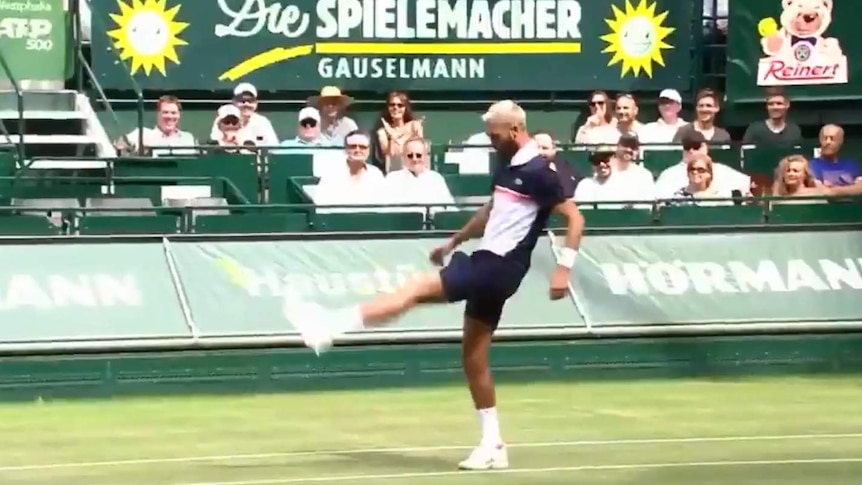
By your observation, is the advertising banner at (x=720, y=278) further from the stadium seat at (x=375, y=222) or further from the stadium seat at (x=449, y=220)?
the stadium seat at (x=375, y=222)

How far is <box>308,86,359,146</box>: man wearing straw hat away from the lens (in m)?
16.6

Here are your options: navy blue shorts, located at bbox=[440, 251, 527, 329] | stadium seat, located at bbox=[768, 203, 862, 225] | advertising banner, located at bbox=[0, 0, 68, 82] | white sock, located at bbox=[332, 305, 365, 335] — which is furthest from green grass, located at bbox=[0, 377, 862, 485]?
advertising banner, located at bbox=[0, 0, 68, 82]

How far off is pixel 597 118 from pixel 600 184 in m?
2.17

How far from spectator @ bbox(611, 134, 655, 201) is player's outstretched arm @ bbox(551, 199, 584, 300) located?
6.28 meters

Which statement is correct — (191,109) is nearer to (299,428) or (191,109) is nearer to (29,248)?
(29,248)

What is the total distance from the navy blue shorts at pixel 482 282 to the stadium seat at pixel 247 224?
4.66 m

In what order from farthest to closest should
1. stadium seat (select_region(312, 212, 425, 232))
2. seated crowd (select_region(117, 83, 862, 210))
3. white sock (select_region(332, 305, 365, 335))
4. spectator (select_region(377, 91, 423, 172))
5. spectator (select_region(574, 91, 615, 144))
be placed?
spectator (select_region(574, 91, 615, 144)), spectator (select_region(377, 91, 423, 172)), seated crowd (select_region(117, 83, 862, 210)), stadium seat (select_region(312, 212, 425, 232)), white sock (select_region(332, 305, 365, 335))

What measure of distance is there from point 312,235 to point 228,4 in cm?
502

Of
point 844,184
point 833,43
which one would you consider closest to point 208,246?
point 844,184

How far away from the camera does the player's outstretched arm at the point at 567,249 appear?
8.60 meters

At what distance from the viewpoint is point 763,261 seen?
46.0ft

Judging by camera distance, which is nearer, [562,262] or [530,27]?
[562,262]

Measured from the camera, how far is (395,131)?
15531 mm

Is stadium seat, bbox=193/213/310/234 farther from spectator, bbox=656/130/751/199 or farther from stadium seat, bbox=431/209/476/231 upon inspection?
spectator, bbox=656/130/751/199
